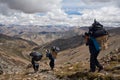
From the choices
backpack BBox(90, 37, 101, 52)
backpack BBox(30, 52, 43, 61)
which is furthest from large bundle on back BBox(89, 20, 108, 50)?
backpack BBox(30, 52, 43, 61)

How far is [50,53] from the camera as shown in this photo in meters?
34.4

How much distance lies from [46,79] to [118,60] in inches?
345

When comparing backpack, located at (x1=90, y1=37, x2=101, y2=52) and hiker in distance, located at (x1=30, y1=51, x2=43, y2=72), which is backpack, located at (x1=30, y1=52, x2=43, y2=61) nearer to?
hiker in distance, located at (x1=30, y1=51, x2=43, y2=72)

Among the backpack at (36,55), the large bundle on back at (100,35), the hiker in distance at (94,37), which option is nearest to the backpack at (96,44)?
the hiker in distance at (94,37)

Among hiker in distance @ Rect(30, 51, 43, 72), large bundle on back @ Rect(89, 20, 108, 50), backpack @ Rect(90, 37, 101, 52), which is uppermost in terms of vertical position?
large bundle on back @ Rect(89, 20, 108, 50)

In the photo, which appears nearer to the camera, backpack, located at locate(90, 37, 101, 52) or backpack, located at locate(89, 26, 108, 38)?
backpack, located at locate(89, 26, 108, 38)

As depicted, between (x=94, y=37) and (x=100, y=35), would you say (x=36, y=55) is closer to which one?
(x=94, y=37)

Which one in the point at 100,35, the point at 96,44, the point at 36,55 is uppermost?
the point at 100,35

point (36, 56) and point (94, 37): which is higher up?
point (94, 37)

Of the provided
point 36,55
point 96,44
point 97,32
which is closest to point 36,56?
point 36,55

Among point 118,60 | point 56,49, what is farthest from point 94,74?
point 56,49

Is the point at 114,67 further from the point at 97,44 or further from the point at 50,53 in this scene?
the point at 50,53

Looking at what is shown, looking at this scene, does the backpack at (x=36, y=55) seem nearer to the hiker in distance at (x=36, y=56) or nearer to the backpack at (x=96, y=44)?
the hiker in distance at (x=36, y=56)

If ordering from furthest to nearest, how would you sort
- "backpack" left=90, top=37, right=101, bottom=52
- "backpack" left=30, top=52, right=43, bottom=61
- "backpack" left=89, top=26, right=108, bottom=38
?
"backpack" left=30, top=52, right=43, bottom=61
"backpack" left=90, top=37, right=101, bottom=52
"backpack" left=89, top=26, right=108, bottom=38
